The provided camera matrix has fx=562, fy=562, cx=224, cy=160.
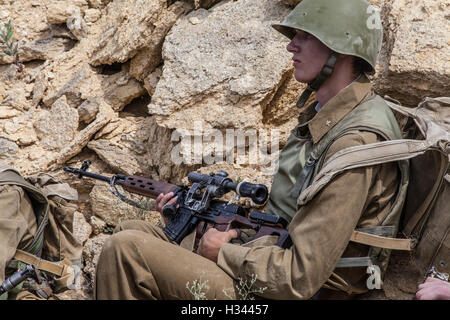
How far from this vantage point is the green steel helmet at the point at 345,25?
3814 millimetres

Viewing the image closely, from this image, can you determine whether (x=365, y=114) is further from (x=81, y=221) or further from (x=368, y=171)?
(x=81, y=221)

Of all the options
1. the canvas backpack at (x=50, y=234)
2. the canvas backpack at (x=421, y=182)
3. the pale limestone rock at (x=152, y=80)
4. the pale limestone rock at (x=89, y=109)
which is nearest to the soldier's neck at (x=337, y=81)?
the canvas backpack at (x=421, y=182)

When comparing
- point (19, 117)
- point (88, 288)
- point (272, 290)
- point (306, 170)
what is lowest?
point (88, 288)

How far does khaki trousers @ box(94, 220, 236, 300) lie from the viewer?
356cm

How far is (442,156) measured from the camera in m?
3.43

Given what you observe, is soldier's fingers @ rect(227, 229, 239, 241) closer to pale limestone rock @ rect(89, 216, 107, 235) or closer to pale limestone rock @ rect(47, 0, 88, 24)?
pale limestone rock @ rect(89, 216, 107, 235)

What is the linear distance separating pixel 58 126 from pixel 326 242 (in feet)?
15.2

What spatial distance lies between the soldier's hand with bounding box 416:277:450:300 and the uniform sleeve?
19.6 inches

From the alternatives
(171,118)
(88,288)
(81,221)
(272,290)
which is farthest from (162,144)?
(272,290)

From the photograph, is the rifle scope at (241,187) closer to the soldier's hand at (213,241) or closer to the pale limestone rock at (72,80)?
the soldier's hand at (213,241)

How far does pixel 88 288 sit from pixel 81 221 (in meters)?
1.11

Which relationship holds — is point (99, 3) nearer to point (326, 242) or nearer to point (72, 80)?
point (72, 80)

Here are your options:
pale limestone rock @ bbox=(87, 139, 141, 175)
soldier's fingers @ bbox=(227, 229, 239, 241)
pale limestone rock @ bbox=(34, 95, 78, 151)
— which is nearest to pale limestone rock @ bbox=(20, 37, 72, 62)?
pale limestone rock @ bbox=(34, 95, 78, 151)

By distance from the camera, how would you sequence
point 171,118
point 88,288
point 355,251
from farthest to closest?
point 171,118 < point 88,288 < point 355,251
